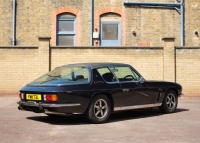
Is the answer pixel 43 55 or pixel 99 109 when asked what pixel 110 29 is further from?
pixel 99 109

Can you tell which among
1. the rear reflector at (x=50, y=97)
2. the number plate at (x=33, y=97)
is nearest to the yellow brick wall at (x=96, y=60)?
the number plate at (x=33, y=97)

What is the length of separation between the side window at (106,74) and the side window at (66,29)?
10.7 metres

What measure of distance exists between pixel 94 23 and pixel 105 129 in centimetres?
1243

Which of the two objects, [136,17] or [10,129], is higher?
[136,17]

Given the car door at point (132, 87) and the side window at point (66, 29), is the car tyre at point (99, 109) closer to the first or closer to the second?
the car door at point (132, 87)

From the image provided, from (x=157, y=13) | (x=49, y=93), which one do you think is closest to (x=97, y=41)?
(x=157, y=13)

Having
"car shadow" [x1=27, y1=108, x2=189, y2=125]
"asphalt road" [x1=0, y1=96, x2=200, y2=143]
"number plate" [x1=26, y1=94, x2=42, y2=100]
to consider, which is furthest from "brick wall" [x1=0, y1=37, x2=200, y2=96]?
"number plate" [x1=26, y1=94, x2=42, y2=100]

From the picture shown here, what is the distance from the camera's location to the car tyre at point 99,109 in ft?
26.1

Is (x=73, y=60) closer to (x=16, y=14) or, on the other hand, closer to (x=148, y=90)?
(x=16, y=14)

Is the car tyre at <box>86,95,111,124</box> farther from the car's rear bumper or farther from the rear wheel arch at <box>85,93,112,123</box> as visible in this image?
the car's rear bumper

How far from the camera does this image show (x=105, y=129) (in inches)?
288

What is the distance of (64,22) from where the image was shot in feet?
63.0

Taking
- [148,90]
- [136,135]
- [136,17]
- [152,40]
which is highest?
[136,17]

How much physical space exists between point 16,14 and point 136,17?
658 centimetres
